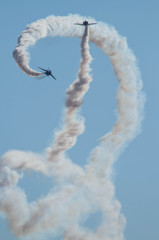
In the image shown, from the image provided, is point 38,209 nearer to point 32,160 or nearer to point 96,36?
point 32,160

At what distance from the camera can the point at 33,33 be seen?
10794 cm

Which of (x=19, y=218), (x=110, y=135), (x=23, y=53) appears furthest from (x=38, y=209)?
(x=23, y=53)

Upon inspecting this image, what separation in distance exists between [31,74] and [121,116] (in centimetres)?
1239

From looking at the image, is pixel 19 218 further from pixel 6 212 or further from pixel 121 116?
pixel 121 116

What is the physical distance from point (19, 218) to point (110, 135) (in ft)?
45.0

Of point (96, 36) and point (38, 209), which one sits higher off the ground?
point (96, 36)

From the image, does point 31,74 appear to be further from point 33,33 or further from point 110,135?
point 110,135

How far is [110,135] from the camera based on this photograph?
376ft

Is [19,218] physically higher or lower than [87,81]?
lower

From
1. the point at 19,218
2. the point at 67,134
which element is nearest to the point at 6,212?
the point at 19,218

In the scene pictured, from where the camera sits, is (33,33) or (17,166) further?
(17,166)

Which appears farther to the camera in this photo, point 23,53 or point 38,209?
point 38,209

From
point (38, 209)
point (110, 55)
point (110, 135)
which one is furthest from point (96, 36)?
point (38, 209)

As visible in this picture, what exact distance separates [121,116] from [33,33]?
46.7 feet
